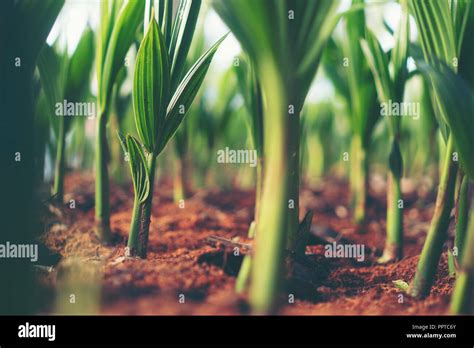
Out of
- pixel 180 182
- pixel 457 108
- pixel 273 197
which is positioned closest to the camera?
pixel 273 197

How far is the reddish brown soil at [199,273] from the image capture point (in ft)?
3.23

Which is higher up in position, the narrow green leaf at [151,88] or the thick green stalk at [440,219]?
the narrow green leaf at [151,88]

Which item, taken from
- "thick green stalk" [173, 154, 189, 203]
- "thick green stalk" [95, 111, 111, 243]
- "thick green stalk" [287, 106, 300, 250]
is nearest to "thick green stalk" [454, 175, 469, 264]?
"thick green stalk" [287, 106, 300, 250]

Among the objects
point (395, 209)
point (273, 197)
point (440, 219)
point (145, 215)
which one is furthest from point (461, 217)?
point (145, 215)

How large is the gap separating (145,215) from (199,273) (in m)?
0.19

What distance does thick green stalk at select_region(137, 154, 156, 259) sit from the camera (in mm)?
1055

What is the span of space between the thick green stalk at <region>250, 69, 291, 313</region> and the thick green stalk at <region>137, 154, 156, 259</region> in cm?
32

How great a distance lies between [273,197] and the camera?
0.84 m

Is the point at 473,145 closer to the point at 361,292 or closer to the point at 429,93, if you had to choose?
the point at 361,292

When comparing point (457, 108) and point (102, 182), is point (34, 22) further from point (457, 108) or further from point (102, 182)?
point (457, 108)

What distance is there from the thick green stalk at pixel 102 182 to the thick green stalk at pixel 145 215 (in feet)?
0.56

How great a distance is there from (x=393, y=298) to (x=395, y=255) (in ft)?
0.73

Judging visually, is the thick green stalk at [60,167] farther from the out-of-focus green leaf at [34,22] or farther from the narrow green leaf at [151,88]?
the narrow green leaf at [151,88]

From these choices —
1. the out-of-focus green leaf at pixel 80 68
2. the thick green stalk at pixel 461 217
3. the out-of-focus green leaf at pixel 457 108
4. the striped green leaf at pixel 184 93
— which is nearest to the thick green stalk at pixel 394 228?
the thick green stalk at pixel 461 217
